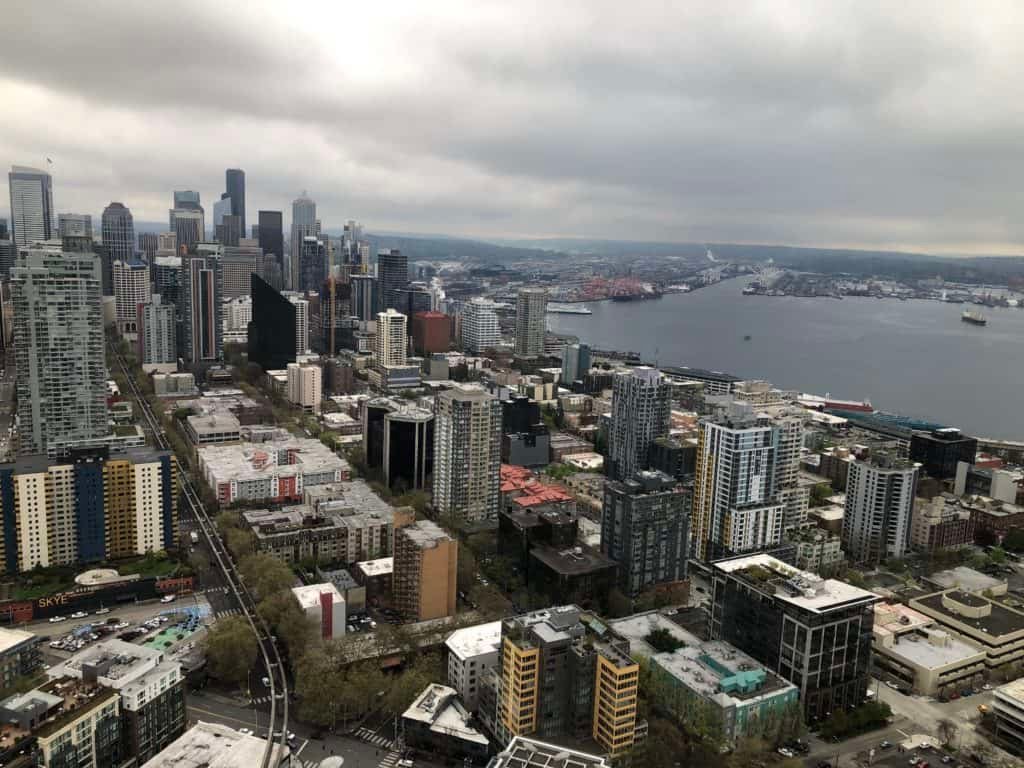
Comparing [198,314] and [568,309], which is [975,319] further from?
[198,314]

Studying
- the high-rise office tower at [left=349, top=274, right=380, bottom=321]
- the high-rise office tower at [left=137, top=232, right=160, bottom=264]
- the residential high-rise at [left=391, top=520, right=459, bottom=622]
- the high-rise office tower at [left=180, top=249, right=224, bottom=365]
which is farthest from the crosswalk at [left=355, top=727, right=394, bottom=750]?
the high-rise office tower at [left=137, top=232, right=160, bottom=264]

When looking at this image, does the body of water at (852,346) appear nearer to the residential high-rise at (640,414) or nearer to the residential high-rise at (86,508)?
the residential high-rise at (640,414)

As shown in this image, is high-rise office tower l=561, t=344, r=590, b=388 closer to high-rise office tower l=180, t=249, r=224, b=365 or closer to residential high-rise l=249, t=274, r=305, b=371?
residential high-rise l=249, t=274, r=305, b=371

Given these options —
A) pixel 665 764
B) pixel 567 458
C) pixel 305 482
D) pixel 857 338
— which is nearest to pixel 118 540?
pixel 305 482

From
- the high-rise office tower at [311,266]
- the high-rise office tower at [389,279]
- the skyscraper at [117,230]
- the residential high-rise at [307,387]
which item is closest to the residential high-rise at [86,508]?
the residential high-rise at [307,387]

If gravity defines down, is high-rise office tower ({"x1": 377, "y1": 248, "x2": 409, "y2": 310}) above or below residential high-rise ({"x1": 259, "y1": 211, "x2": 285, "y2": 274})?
below

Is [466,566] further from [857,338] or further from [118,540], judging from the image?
[857,338]
